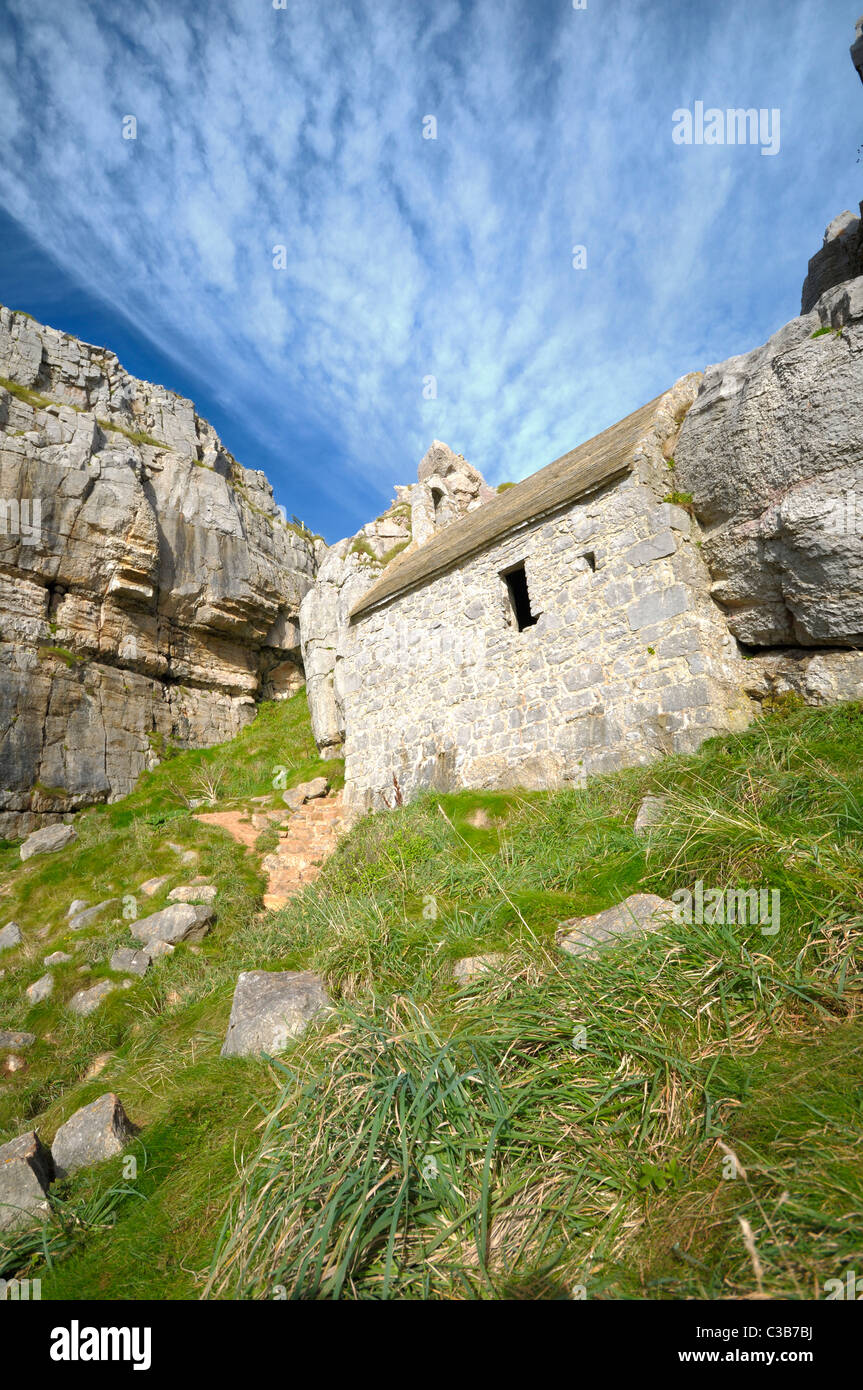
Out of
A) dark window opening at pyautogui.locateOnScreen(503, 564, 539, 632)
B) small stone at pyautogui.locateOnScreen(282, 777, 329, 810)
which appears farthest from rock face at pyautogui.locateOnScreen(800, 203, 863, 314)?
small stone at pyautogui.locateOnScreen(282, 777, 329, 810)

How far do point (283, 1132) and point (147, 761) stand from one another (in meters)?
13.9

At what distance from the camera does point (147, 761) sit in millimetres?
15359

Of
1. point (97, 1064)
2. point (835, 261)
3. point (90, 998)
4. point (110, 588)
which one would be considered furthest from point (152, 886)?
point (835, 261)

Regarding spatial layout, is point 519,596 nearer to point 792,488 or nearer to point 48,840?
point 792,488

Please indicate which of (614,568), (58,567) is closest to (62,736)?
(58,567)

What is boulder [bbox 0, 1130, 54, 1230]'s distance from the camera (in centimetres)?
346

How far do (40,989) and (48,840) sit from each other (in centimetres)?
499

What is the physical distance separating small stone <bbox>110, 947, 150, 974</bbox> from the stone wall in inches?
178

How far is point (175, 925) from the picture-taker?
7832 millimetres

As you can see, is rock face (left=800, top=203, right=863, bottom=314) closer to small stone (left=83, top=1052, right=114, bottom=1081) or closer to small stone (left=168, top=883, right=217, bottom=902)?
small stone (left=168, top=883, right=217, bottom=902)

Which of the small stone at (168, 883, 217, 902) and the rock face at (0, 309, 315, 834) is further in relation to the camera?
the rock face at (0, 309, 315, 834)

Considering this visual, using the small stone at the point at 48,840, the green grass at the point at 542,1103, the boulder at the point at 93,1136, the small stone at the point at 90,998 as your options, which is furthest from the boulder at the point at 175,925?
the small stone at the point at 48,840
